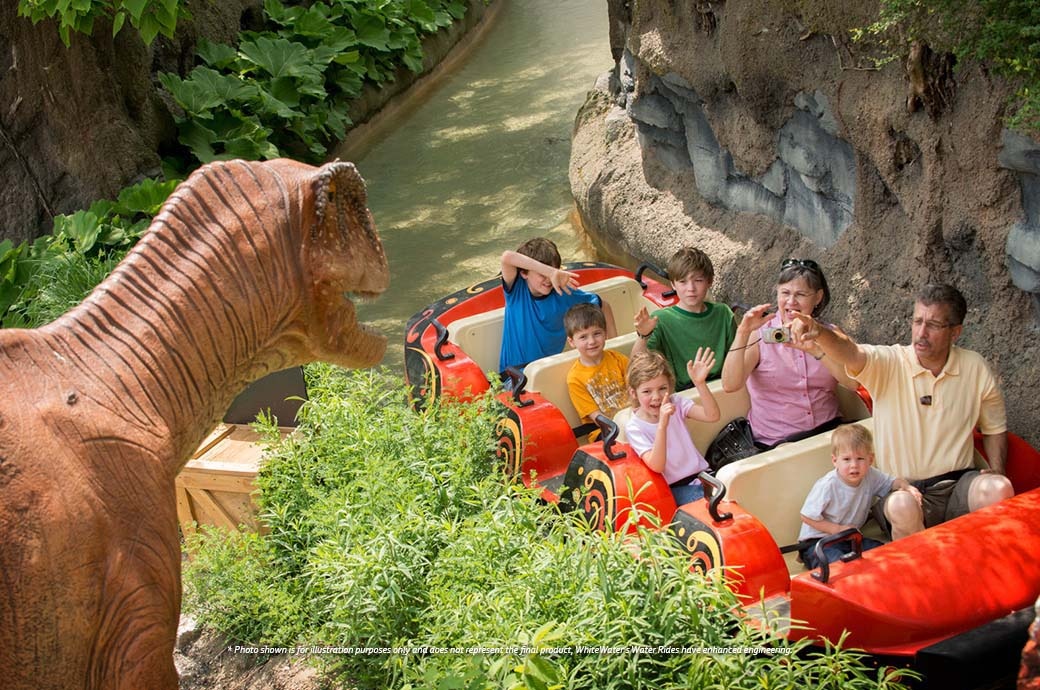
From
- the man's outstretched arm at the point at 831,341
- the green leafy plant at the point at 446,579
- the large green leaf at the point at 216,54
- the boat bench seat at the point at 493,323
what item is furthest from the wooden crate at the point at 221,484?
the large green leaf at the point at 216,54

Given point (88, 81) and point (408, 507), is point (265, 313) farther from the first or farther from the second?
point (88, 81)

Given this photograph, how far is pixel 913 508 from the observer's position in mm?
3543

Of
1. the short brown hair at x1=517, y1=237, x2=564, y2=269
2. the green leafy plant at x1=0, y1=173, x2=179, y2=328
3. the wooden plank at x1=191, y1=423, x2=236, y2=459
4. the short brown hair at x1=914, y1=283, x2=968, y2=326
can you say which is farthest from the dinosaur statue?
the green leafy plant at x1=0, y1=173, x2=179, y2=328

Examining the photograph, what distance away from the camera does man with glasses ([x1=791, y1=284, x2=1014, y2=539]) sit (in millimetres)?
3688

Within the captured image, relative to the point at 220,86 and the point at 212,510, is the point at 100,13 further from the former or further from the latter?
the point at 212,510

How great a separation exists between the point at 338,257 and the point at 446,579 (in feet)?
4.57

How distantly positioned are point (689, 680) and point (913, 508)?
1.14 m

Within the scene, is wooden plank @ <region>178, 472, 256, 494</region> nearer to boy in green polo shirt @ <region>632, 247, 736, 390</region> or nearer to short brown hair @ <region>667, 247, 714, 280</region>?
boy in green polo shirt @ <region>632, 247, 736, 390</region>

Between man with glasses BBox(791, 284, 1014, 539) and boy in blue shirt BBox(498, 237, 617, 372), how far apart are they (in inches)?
58.4

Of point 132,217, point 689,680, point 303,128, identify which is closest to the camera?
point 689,680

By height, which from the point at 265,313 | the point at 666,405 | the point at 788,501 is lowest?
the point at 788,501

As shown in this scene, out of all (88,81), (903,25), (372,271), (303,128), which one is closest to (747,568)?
(372,271)

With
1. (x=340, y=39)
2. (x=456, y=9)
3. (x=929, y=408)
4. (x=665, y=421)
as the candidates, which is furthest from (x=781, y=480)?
(x=456, y=9)

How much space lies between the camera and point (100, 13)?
7305mm
